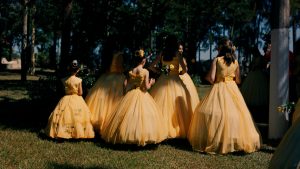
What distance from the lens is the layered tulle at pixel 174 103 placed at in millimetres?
9758

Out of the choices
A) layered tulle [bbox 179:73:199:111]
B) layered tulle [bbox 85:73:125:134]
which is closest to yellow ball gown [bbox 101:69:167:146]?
layered tulle [bbox 85:73:125:134]

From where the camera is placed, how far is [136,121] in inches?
349

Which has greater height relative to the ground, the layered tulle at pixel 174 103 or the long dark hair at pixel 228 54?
the long dark hair at pixel 228 54

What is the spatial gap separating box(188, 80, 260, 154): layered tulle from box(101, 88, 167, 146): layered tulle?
2.89 ft

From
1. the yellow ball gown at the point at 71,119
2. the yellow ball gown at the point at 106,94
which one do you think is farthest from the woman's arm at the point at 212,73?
the yellow ball gown at the point at 71,119

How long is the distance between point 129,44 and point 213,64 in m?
6.21

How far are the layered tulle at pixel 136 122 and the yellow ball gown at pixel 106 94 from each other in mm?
974

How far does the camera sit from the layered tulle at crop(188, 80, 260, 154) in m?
8.71

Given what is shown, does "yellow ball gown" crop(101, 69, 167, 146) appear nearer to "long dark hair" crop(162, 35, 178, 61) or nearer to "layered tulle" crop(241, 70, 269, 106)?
"long dark hair" crop(162, 35, 178, 61)

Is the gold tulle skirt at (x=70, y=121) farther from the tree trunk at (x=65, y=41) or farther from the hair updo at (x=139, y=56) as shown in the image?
the tree trunk at (x=65, y=41)

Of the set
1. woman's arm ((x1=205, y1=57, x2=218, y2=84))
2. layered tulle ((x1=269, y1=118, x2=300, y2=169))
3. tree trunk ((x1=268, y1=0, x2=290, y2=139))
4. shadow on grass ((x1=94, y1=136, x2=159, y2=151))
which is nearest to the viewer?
layered tulle ((x1=269, y1=118, x2=300, y2=169))

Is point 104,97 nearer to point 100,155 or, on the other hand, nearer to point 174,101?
point 174,101

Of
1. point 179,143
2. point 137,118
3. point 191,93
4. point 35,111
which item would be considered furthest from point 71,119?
point 35,111

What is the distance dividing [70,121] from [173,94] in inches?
107
